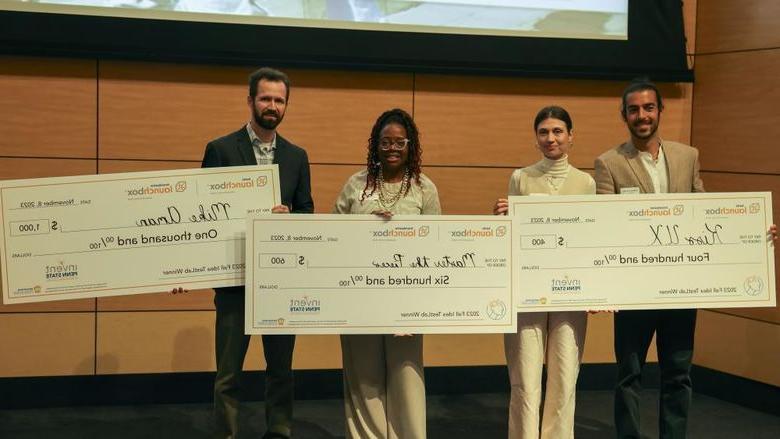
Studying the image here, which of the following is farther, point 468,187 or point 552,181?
point 468,187

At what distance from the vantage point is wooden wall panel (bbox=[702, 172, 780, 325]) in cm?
450

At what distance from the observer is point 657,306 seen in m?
3.32

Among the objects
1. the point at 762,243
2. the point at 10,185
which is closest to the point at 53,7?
the point at 10,185

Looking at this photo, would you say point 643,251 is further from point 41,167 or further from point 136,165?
point 41,167

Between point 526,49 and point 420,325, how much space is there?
7.25 feet

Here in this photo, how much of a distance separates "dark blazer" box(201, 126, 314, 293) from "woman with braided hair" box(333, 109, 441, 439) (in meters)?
0.26

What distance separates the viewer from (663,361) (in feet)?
11.6

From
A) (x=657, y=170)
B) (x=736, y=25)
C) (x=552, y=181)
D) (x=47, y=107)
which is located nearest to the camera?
(x=552, y=181)

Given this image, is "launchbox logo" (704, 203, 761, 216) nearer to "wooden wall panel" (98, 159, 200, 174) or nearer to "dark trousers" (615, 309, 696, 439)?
"dark trousers" (615, 309, 696, 439)

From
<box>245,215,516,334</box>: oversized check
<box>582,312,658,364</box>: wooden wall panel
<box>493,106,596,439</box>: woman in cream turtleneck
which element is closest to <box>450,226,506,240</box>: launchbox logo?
<box>245,215,516,334</box>: oversized check

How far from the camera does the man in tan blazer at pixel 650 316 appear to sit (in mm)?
3428

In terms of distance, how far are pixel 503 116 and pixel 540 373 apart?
77.0 inches

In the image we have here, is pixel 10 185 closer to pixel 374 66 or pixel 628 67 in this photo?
pixel 374 66

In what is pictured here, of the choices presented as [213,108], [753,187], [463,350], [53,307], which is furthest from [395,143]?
[753,187]
